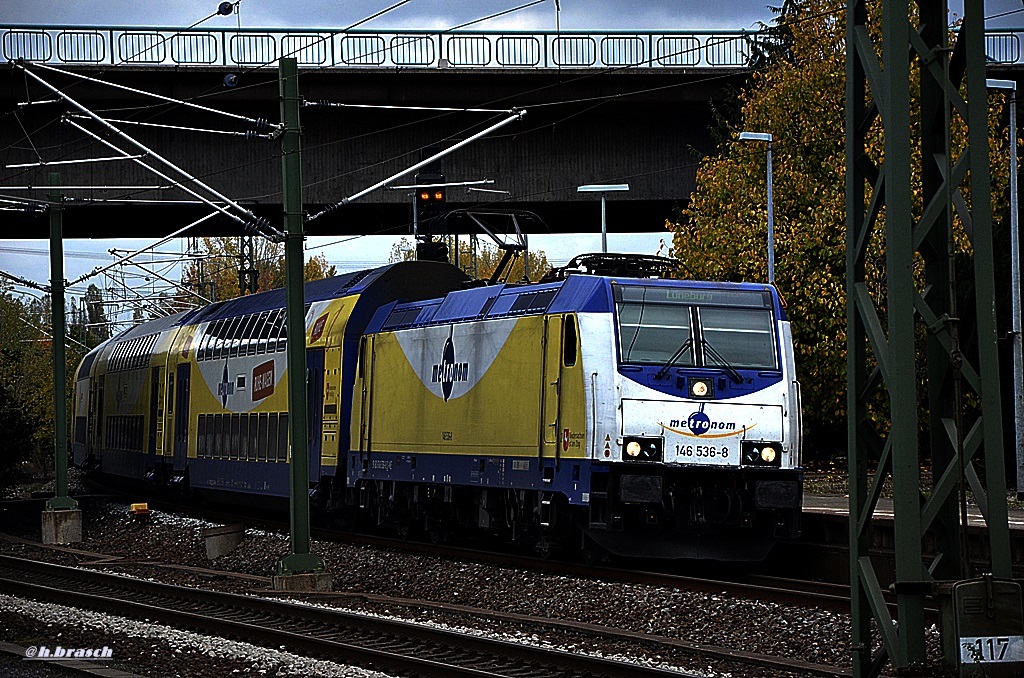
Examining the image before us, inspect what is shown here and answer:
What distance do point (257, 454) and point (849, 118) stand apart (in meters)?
22.0

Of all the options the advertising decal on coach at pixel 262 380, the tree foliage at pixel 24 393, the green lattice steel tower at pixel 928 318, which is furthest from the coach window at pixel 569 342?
the tree foliage at pixel 24 393

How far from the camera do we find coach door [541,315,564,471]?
18.8m

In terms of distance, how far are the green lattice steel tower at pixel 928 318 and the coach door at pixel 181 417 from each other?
90.8 feet

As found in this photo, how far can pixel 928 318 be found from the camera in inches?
318

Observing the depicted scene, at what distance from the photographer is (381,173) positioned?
3444cm

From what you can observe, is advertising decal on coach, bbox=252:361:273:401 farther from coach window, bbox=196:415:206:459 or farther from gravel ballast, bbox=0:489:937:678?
coach window, bbox=196:415:206:459

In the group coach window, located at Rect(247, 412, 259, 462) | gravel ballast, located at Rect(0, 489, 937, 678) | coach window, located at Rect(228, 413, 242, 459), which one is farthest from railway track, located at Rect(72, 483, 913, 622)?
coach window, located at Rect(228, 413, 242, 459)

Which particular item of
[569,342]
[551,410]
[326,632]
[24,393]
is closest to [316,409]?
A: [551,410]

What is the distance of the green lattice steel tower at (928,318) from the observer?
7871mm

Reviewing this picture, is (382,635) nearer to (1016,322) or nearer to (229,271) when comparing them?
(1016,322)

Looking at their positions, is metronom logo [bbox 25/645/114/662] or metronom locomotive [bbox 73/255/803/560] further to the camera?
metronom locomotive [bbox 73/255/803/560]

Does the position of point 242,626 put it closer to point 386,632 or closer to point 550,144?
point 386,632

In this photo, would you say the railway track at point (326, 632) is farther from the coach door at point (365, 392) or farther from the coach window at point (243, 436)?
the coach window at point (243, 436)

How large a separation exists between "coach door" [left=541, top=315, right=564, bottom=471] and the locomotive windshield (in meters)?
0.94
